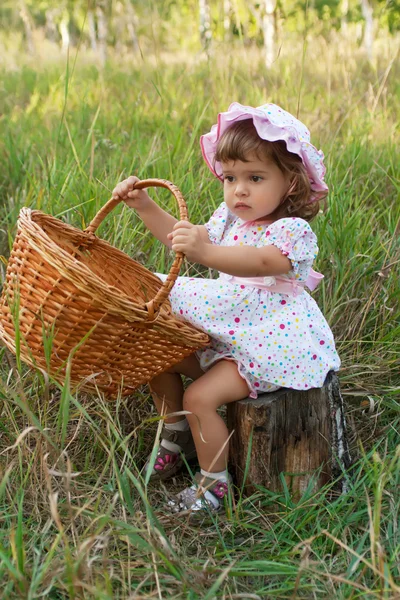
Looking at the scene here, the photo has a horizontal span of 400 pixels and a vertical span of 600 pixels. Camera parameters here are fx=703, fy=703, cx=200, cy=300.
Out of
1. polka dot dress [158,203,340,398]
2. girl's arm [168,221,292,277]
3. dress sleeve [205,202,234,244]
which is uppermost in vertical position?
girl's arm [168,221,292,277]

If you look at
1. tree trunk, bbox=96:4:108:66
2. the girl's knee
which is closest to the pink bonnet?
the girl's knee

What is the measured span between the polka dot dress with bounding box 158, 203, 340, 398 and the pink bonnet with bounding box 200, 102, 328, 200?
19cm

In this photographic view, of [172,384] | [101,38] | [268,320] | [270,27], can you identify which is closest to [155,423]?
[172,384]

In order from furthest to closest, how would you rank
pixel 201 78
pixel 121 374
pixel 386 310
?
pixel 201 78 < pixel 386 310 < pixel 121 374

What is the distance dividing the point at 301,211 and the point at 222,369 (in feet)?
1.80

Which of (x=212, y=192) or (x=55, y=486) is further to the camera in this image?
(x=212, y=192)

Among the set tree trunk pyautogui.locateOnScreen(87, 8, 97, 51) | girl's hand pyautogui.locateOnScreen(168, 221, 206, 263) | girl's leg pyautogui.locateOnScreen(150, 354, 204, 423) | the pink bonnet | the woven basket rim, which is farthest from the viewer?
tree trunk pyautogui.locateOnScreen(87, 8, 97, 51)

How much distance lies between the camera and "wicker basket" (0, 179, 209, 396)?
5.88 feet

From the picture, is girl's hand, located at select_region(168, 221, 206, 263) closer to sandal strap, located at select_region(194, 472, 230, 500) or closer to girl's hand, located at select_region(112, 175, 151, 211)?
girl's hand, located at select_region(112, 175, 151, 211)

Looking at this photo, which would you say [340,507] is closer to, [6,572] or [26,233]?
[6,572]

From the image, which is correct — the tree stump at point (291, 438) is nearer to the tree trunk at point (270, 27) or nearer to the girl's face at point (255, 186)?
the girl's face at point (255, 186)

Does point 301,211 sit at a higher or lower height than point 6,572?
higher

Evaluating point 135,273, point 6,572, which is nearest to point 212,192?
point 135,273

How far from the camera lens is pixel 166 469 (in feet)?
7.75
